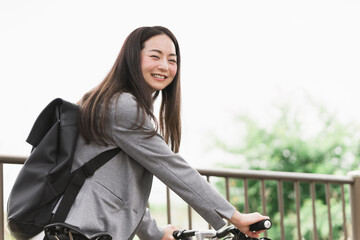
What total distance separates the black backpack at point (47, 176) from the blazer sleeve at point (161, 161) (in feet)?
0.44

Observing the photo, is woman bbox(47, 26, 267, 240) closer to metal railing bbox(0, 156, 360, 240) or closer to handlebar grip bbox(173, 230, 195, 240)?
handlebar grip bbox(173, 230, 195, 240)

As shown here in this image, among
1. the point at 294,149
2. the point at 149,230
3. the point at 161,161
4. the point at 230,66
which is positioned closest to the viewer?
the point at 161,161

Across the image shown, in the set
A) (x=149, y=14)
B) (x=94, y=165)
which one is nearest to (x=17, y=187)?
(x=94, y=165)

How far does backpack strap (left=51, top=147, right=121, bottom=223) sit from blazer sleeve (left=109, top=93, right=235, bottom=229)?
61mm

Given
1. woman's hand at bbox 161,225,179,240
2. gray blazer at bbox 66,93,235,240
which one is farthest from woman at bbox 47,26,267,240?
woman's hand at bbox 161,225,179,240

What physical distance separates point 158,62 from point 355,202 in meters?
3.16

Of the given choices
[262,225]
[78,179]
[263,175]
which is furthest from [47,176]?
[263,175]

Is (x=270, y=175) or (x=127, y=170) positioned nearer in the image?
(x=127, y=170)

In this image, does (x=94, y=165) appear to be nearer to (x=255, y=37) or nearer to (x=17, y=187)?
(x=17, y=187)

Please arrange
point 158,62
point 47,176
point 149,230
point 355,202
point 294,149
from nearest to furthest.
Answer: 1. point 47,176
2. point 158,62
3. point 149,230
4. point 355,202
5. point 294,149

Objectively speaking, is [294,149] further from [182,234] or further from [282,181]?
[182,234]

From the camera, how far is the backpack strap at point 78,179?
82.7 inches

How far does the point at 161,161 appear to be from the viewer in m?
2.21

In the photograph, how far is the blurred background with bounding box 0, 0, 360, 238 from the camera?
27.7 metres
